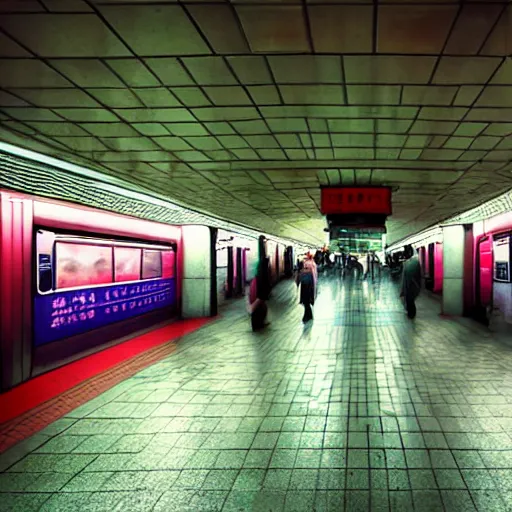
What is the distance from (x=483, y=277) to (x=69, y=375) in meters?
10.3

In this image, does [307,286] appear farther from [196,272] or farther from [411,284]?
[196,272]

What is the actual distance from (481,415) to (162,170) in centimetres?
533

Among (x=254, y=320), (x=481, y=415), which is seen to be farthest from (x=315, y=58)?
(x=254, y=320)

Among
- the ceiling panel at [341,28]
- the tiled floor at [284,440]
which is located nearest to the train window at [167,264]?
the tiled floor at [284,440]

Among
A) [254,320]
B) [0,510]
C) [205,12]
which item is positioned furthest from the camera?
[254,320]

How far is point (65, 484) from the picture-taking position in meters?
3.63

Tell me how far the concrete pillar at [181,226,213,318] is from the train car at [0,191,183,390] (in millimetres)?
1606

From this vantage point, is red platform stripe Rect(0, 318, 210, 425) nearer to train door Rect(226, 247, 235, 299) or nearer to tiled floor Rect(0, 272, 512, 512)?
tiled floor Rect(0, 272, 512, 512)

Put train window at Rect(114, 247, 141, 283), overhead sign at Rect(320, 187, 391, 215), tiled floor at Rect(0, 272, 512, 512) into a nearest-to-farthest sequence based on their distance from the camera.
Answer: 1. tiled floor at Rect(0, 272, 512, 512)
2. overhead sign at Rect(320, 187, 391, 215)
3. train window at Rect(114, 247, 141, 283)

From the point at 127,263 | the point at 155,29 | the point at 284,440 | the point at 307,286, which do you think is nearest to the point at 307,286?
the point at 307,286

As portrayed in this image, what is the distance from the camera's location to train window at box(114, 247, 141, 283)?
32.7 ft

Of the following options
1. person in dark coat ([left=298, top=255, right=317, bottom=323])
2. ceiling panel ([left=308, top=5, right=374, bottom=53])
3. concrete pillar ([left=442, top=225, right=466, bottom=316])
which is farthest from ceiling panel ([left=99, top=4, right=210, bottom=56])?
concrete pillar ([left=442, top=225, right=466, bottom=316])

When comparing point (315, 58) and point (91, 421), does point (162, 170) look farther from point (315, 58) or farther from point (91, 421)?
point (315, 58)

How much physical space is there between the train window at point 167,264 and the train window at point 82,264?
120 inches
